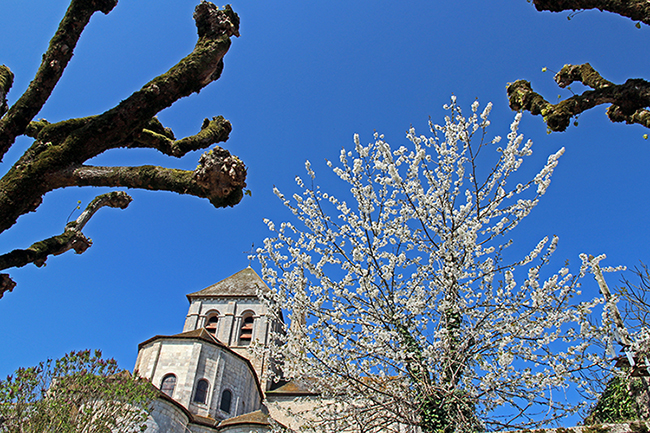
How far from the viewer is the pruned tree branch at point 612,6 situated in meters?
4.78

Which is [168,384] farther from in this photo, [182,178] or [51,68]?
[182,178]

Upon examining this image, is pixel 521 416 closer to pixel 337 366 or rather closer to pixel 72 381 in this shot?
pixel 337 366

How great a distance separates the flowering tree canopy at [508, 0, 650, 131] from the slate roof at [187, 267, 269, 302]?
27050mm

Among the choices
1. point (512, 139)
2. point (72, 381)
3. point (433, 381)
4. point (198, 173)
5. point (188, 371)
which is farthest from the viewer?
point (188, 371)

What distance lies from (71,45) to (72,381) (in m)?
9.15

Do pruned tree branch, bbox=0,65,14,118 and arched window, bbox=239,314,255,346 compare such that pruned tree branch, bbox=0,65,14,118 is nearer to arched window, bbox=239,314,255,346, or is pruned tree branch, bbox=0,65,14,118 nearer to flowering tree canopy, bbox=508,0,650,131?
flowering tree canopy, bbox=508,0,650,131

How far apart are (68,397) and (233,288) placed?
23663 mm

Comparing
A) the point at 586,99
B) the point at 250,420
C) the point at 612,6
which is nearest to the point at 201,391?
the point at 250,420

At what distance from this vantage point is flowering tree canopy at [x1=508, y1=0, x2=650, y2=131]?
496cm

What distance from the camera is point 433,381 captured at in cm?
707

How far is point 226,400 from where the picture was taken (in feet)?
72.6

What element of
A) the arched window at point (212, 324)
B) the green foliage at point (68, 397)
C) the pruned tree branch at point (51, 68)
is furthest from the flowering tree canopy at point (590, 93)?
the arched window at point (212, 324)

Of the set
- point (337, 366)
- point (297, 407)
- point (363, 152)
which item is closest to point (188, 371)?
point (297, 407)

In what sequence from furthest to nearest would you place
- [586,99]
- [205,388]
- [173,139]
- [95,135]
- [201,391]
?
[205,388], [201,391], [173,139], [586,99], [95,135]
